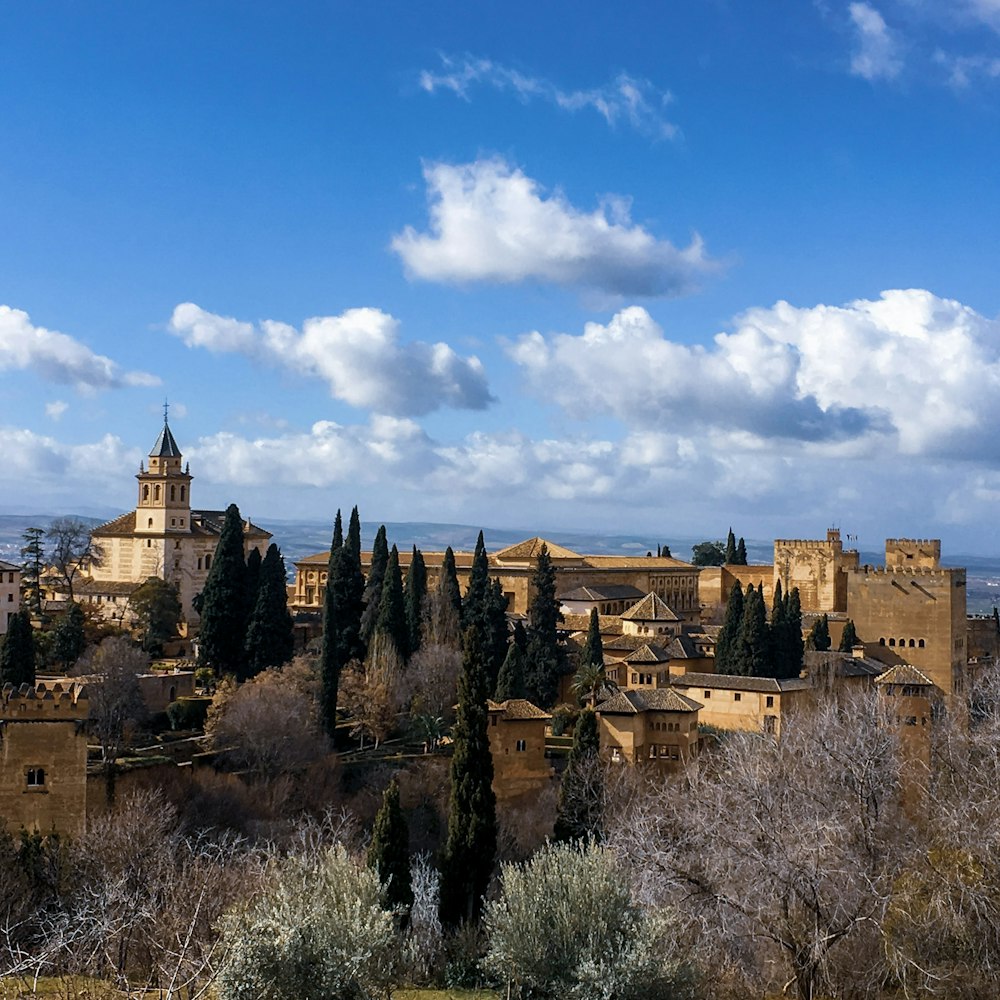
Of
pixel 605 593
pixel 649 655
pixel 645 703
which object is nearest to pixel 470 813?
pixel 645 703

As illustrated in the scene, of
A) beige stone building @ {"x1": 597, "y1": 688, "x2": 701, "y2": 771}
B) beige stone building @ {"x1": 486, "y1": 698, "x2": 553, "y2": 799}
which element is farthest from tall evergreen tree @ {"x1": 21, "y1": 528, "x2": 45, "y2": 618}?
beige stone building @ {"x1": 597, "y1": 688, "x2": 701, "y2": 771}

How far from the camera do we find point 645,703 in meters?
30.9

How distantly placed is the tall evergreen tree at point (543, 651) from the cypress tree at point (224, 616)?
26.1 ft

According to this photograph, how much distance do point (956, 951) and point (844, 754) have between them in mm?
5135

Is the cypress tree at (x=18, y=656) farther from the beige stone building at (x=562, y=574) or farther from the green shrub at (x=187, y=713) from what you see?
the beige stone building at (x=562, y=574)

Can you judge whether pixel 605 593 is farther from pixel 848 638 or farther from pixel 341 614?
pixel 341 614

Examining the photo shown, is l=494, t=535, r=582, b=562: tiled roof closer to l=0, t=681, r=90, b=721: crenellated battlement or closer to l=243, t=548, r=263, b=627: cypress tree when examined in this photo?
l=243, t=548, r=263, b=627: cypress tree

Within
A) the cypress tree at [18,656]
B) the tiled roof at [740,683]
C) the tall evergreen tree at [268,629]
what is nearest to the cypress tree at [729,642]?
the tiled roof at [740,683]

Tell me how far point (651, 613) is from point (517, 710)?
11.4 m

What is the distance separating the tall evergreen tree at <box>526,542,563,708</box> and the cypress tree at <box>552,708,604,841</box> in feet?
22.1

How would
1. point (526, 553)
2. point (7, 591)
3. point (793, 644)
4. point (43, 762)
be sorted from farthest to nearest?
point (526, 553) → point (793, 644) → point (7, 591) → point (43, 762)

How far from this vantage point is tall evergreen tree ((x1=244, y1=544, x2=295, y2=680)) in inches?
1307

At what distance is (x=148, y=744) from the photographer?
2897cm

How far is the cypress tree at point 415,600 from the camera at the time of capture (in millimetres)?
36353
